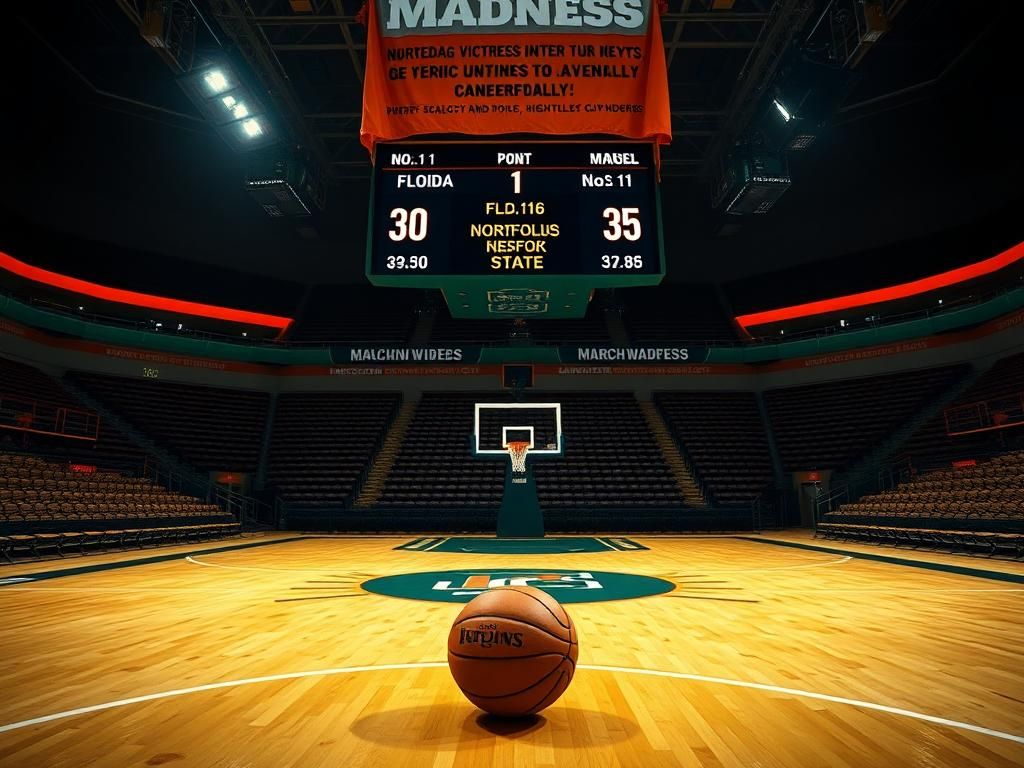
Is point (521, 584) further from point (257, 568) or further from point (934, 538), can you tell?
point (934, 538)

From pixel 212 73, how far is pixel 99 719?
961 cm

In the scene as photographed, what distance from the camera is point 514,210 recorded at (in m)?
7.18

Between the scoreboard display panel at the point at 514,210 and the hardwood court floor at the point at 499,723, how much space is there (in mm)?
3760

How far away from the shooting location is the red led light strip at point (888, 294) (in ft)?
56.0

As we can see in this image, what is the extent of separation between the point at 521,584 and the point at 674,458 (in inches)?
503

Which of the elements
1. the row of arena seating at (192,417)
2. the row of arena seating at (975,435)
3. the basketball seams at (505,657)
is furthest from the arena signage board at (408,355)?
the basketball seams at (505,657)

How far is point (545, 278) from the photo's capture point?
277 inches

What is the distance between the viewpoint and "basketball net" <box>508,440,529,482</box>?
13.6 meters

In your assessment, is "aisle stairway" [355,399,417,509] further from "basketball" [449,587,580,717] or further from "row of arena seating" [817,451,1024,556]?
"basketball" [449,587,580,717]

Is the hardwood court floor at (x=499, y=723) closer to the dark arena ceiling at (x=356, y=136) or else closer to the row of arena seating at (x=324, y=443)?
the dark arena ceiling at (x=356, y=136)

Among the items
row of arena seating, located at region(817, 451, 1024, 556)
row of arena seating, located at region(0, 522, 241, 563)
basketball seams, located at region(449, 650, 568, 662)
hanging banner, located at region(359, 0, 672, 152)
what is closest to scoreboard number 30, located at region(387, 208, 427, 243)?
hanging banner, located at region(359, 0, 672, 152)

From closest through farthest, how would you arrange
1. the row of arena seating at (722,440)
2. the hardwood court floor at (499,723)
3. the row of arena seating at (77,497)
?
the hardwood court floor at (499,723), the row of arena seating at (77,497), the row of arena seating at (722,440)

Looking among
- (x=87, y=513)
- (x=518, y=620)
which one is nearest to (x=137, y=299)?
(x=87, y=513)

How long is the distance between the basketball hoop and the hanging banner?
27.0 ft
